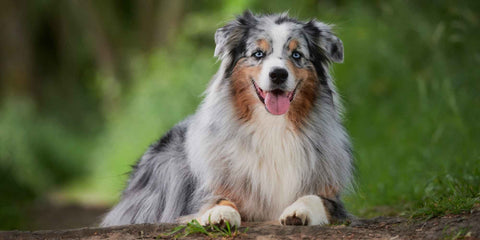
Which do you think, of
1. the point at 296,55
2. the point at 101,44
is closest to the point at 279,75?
the point at 296,55

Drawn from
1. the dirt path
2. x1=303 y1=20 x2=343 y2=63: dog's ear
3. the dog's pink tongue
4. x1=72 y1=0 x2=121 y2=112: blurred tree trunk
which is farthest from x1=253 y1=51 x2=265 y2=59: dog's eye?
x1=72 y1=0 x2=121 y2=112: blurred tree trunk

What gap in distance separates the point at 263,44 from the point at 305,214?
1296 mm

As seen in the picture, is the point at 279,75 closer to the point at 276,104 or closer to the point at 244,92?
the point at 276,104

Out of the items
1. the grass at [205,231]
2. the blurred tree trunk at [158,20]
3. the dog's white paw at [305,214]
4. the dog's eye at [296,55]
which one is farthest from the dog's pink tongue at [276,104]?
the blurred tree trunk at [158,20]

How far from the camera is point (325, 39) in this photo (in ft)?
16.2

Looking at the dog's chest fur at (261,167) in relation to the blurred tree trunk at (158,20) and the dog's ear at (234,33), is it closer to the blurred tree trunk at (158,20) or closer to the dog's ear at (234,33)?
the dog's ear at (234,33)

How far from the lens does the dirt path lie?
3771 mm

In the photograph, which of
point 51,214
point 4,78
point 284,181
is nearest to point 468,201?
point 284,181

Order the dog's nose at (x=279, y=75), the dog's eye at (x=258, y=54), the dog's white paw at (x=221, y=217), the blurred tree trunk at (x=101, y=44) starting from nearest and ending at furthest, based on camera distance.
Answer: the dog's white paw at (x=221, y=217), the dog's nose at (x=279, y=75), the dog's eye at (x=258, y=54), the blurred tree trunk at (x=101, y=44)

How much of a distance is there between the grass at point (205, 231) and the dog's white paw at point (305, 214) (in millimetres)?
354

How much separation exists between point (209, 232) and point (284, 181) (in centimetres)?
85

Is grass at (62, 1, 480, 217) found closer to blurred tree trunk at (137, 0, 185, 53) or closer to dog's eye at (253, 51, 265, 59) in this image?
dog's eye at (253, 51, 265, 59)

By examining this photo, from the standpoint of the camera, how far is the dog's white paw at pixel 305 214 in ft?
13.8

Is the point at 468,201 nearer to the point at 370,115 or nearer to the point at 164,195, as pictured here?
the point at 164,195
